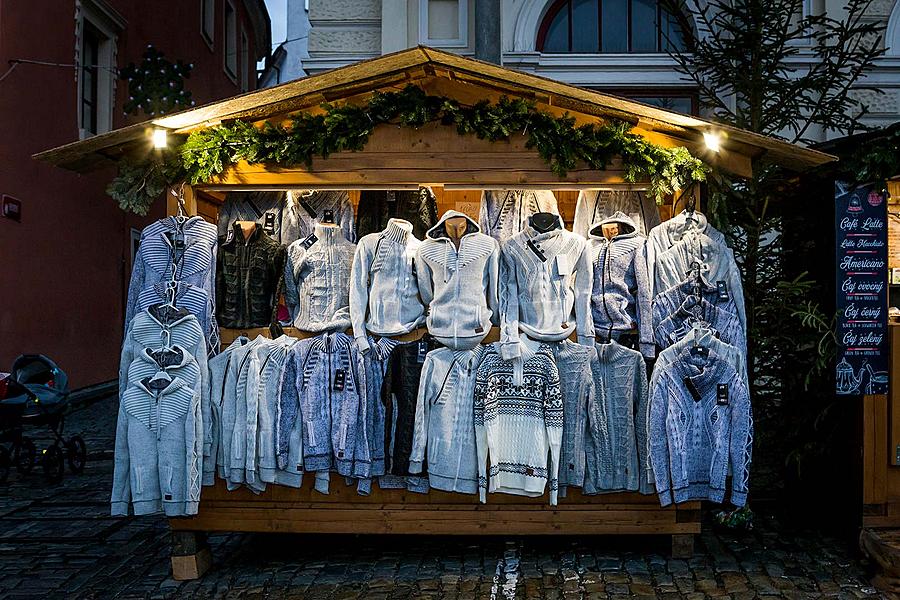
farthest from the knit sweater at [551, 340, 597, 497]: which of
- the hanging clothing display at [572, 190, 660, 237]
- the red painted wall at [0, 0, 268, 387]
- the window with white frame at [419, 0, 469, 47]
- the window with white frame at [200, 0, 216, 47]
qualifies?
the window with white frame at [200, 0, 216, 47]

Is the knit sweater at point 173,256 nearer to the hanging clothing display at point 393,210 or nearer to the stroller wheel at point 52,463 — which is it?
the hanging clothing display at point 393,210

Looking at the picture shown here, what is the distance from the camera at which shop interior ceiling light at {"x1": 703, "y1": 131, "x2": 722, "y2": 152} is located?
575 centimetres

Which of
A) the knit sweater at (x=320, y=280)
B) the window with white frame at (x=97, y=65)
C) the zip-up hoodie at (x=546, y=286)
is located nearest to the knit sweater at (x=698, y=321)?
the zip-up hoodie at (x=546, y=286)

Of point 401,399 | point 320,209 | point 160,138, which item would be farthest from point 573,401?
point 160,138

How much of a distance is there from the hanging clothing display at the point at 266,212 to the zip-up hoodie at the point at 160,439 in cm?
138

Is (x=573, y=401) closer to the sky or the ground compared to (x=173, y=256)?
closer to the ground

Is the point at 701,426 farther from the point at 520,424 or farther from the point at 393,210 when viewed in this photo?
the point at 393,210

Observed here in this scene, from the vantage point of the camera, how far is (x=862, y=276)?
20.2 feet

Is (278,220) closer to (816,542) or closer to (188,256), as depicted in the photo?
(188,256)

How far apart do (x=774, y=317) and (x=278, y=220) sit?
356 centimetres

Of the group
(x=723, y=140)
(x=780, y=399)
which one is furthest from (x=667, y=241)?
(x=780, y=399)

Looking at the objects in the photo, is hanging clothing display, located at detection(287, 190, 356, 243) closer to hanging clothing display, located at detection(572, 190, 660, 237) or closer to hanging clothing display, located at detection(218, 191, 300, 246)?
hanging clothing display, located at detection(218, 191, 300, 246)

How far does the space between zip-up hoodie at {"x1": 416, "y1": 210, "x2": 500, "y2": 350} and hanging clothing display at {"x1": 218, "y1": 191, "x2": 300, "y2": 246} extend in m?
1.11

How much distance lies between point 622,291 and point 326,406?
197cm
